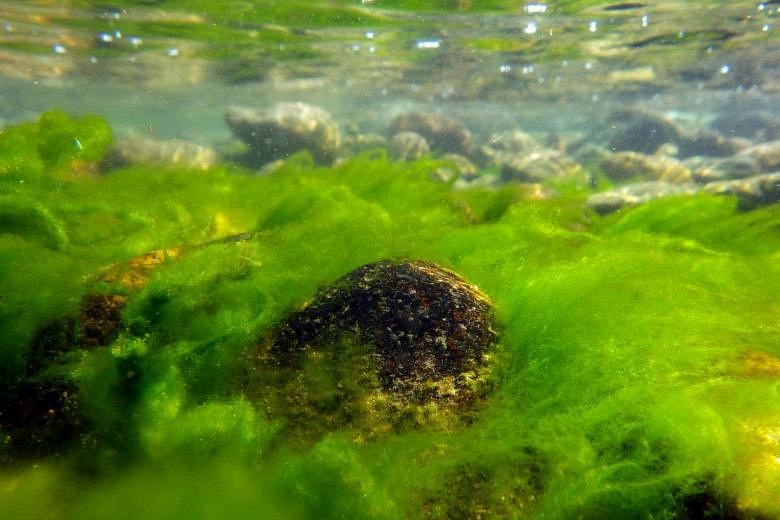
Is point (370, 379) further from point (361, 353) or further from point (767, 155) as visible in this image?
point (767, 155)

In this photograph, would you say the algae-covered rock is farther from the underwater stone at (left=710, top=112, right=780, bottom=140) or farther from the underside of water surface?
the underwater stone at (left=710, top=112, right=780, bottom=140)

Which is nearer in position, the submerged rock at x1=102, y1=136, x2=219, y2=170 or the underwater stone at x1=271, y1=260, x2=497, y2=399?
the underwater stone at x1=271, y1=260, x2=497, y2=399

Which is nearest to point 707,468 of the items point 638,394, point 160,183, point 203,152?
point 638,394

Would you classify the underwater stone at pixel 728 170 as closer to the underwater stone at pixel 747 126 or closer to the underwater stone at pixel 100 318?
the underwater stone at pixel 100 318

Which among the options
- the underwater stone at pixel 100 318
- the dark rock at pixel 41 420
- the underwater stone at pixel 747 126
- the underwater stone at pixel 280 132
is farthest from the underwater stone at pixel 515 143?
the dark rock at pixel 41 420

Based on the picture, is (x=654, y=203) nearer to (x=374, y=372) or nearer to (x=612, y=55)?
(x=374, y=372)

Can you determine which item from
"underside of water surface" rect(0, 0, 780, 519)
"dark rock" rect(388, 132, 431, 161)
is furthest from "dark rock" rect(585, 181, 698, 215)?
"dark rock" rect(388, 132, 431, 161)

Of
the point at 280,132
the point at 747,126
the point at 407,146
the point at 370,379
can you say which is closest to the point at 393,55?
the point at 407,146

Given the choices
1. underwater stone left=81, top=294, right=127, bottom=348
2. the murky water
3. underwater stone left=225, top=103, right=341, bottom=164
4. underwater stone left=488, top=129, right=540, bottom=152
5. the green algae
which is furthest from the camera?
underwater stone left=488, top=129, right=540, bottom=152
